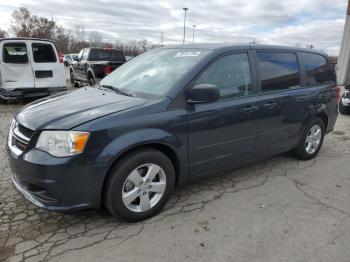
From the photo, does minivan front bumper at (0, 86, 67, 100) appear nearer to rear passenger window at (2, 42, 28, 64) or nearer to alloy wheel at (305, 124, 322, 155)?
rear passenger window at (2, 42, 28, 64)

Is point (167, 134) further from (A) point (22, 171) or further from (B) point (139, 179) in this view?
(A) point (22, 171)

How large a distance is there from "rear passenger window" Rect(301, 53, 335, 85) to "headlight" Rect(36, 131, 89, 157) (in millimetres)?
3630

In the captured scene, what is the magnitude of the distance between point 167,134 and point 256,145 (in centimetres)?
151

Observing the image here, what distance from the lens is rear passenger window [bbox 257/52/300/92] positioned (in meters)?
4.15

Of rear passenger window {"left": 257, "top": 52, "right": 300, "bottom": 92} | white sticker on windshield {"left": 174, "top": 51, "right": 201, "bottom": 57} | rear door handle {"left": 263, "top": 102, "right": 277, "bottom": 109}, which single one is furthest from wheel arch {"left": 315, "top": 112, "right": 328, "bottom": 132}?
white sticker on windshield {"left": 174, "top": 51, "right": 201, "bottom": 57}

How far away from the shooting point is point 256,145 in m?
4.18

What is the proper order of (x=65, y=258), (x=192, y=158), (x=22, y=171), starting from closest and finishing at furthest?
(x=65, y=258) < (x=22, y=171) < (x=192, y=158)

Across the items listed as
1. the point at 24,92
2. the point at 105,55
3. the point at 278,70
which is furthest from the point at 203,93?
the point at 105,55

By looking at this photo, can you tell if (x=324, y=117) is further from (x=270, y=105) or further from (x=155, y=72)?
(x=155, y=72)

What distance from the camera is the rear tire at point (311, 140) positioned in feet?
16.6

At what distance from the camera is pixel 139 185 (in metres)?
3.15

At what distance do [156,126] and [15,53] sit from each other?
740 cm

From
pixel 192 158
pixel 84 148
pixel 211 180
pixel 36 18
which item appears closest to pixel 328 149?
pixel 211 180

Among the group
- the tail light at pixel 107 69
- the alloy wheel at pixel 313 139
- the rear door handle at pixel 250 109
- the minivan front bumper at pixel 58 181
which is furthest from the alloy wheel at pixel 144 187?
the tail light at pixel 107 69
